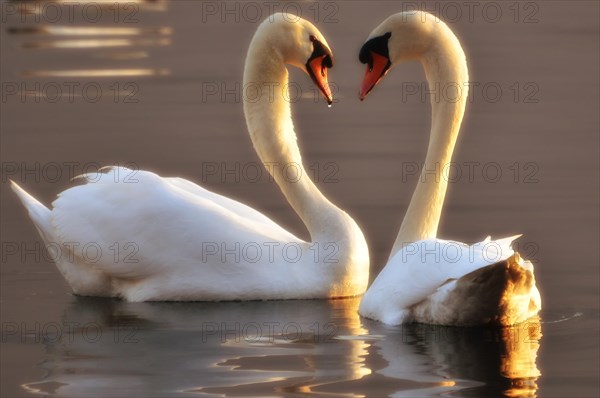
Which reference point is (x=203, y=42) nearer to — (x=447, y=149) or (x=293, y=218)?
(x=293, y=218)

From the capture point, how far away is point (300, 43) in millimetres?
12602

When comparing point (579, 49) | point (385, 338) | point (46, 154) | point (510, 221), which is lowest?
point (385, 338)

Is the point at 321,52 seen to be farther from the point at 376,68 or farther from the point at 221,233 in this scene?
the point at 221,233

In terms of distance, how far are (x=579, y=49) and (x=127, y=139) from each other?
9188mm

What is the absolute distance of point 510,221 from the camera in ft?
45.9

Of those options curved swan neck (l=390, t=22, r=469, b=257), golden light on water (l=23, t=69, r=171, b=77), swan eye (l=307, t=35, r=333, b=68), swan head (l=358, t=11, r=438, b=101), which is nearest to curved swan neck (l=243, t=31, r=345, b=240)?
swan eye (l=307, t=35, r=333, b=68)

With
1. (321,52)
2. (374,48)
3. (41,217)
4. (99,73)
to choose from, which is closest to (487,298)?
(374,48)

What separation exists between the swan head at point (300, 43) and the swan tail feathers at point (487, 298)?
7.36 ft

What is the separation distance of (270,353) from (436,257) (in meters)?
1.20

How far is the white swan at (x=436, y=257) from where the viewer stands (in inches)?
416

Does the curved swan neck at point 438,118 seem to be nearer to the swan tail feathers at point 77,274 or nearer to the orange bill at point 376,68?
the orange bill at point 376,68

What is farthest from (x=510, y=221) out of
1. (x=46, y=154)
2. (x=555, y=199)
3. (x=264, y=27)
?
(x=46, y=154)

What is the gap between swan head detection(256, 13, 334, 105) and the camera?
12.6 meters

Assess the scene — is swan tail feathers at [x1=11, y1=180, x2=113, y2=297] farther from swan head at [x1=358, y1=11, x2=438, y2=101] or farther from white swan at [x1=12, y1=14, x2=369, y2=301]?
swan head at [x1=358, y1=11, x2=438, y2=101]
